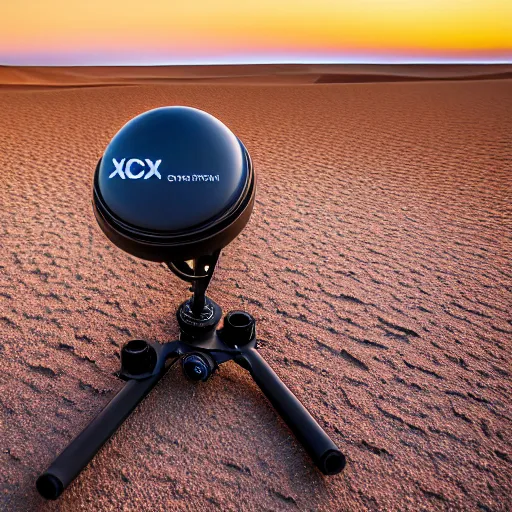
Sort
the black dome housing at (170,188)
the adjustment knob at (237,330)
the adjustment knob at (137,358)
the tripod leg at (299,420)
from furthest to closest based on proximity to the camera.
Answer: the adjustment knob at (237,330), the adjustment knob at (137,358), the tripod leg at (299,420), the black dome housing at (170,188)

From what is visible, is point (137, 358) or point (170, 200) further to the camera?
point (137, 358)

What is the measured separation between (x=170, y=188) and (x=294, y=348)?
1.18 m

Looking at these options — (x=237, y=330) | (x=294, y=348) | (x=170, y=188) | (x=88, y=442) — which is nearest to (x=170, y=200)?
(x=170, y=188)

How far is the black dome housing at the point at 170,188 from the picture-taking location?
4.01ft

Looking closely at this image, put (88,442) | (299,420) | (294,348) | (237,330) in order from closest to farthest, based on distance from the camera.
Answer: (88,442) → (299,420) → (237,330) → (294,348)

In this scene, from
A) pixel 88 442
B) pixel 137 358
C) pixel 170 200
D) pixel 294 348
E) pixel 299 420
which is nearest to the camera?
pixel 170 200

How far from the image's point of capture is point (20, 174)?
15.0ft

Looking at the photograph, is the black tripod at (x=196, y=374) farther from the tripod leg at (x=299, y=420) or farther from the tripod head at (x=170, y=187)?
the tripod head at (x=170, y=187)

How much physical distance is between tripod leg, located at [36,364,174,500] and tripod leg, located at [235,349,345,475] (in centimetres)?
39

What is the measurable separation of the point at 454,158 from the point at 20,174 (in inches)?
218

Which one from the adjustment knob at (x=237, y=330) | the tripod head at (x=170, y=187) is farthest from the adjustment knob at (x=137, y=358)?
the tripod head at (x=170, y=187)

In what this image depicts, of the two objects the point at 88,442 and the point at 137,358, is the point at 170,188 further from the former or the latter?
the point at 88,442

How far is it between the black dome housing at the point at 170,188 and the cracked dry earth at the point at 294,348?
808mm

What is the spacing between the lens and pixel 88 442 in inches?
53.1
